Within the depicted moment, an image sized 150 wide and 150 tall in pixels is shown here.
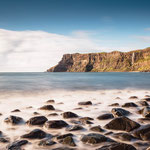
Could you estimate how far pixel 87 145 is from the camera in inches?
200

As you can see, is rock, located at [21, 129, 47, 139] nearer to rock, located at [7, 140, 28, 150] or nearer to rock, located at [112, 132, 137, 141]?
rock, located at [7, 140, 28, 150]

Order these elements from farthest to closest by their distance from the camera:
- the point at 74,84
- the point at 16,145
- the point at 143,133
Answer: the point at 74,84, the point at 143,133, the point at 16,145

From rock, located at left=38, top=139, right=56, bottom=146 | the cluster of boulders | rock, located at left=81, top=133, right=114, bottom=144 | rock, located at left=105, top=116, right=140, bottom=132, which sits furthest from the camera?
rock, located at left=105, top=116, right=140, bottom=132

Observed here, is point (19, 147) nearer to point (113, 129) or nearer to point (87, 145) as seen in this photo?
point (87, 145)

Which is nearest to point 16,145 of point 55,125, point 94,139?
point 55,125

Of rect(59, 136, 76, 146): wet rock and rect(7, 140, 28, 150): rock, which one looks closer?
rect(7, 140, 28, 150): rock

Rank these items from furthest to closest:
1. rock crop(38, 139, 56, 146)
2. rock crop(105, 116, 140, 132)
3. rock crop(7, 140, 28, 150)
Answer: rock crop(105, 116, 140, 132), rock crop(38, 139, 56, 146), rock crop(7, 140, 28, 150)

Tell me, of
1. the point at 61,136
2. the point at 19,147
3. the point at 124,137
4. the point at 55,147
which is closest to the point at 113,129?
the point at 124,137

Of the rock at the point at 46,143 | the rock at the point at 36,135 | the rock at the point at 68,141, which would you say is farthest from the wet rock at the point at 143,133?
the rock at the point at 36,135

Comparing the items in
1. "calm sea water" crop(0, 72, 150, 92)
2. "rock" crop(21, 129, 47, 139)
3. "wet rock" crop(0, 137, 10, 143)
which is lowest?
"calm sea water" crop(0, 72, 150, 92)

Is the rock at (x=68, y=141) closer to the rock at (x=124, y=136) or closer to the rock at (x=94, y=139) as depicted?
the rock at (x=94, y=139)

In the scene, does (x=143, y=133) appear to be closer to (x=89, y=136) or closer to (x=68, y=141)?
(x=89, y=136)

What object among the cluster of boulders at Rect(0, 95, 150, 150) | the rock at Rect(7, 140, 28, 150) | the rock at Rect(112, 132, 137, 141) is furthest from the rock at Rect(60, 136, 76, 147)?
the rock at Rect(112, 132, 137, 141)

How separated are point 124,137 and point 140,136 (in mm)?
629
